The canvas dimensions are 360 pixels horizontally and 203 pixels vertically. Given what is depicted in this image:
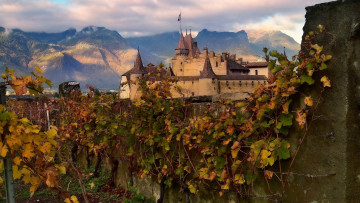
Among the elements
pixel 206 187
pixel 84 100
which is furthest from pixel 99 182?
pixel 206 187

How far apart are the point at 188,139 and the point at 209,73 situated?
172 feet

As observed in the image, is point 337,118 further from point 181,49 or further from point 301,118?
point 181,49

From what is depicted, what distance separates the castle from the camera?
56625mm

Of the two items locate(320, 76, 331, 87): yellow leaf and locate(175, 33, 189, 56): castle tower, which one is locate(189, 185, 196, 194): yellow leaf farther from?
locate(175, 33, 189, 56): castle tower

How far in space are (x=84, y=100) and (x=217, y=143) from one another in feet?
18.9

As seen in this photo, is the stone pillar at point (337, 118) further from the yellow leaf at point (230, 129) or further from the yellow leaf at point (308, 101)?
the yellow leaf at point (230, 129)

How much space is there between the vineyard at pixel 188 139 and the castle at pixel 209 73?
38.7m

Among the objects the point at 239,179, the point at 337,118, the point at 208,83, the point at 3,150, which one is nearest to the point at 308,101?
the point at 337,118

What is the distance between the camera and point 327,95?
298 cm

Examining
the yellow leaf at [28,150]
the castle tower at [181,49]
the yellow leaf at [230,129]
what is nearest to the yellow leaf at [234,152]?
the yellow leaf at [230,129]

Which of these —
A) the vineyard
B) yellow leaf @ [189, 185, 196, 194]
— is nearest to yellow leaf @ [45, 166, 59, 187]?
the vineyard

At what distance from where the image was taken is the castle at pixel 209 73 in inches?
2229

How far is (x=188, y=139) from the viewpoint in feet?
15.1

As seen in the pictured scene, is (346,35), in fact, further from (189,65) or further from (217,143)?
(189,65)
